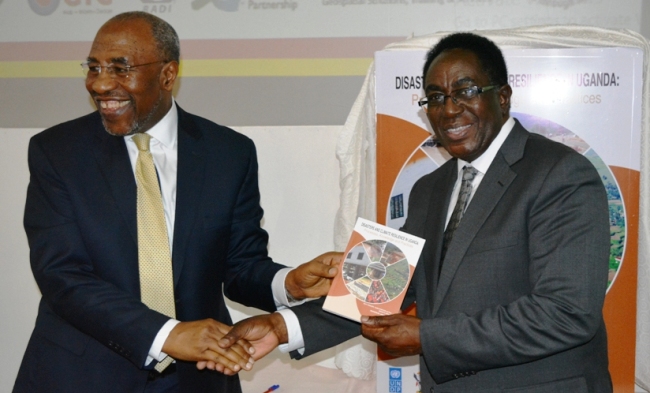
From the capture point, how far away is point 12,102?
17.3ft

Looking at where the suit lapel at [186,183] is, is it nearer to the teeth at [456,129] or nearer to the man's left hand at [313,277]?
the man's left hand at [313,277]

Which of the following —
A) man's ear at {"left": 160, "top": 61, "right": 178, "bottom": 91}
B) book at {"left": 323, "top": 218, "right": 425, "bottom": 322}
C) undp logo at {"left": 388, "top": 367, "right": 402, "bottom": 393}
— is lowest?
undp logo at {"left": 388, "top": 367, "right": 402, "bottom": 393}

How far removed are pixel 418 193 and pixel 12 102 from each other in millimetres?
3639

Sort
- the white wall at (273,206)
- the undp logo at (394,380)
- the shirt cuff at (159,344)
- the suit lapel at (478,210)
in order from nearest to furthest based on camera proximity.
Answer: the suit lapel at (478,210) → the shirt cuff at (159,344) → the undp logo at (394,380) → the white wall at (273,206)

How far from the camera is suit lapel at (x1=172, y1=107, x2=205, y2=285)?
2736 millimetres

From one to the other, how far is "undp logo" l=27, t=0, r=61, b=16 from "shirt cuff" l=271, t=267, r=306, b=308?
10.2ft

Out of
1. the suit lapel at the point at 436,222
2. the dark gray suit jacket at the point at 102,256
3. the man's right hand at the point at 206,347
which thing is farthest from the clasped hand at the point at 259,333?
the suit lapel at the point at 436,222

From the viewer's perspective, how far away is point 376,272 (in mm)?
2570

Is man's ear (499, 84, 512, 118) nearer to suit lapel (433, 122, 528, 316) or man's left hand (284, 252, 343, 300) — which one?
suit lapel (433, 122, 528, 316)

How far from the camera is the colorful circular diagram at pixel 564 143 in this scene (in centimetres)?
409

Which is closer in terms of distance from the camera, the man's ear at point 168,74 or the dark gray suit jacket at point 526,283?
the dark gray suit jacket at point 526,283

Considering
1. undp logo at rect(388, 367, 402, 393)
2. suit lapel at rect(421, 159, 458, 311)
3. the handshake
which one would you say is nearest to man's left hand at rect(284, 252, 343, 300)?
the handshake

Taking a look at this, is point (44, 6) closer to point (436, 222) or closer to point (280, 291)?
point (280, 291)

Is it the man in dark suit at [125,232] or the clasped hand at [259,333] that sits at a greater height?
the man in dark suit at [125,232]
